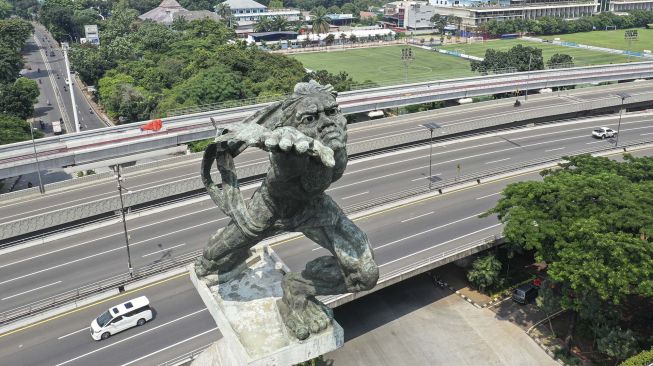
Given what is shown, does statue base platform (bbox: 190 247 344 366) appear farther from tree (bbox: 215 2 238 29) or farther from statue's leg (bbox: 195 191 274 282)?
tree (bbox: 215 2 238 29)

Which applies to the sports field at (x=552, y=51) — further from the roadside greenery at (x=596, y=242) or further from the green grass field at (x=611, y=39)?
the roadside greenery at (x=596, y=242)

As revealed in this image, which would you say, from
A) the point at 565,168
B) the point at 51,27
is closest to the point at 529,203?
the point at 565,168

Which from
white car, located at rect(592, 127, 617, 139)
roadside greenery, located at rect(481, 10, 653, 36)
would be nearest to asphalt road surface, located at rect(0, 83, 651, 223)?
white car, located at rect(592, 127, 617, 139)

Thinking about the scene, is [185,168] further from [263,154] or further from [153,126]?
[153,126]

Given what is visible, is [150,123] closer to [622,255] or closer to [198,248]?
[198,248]

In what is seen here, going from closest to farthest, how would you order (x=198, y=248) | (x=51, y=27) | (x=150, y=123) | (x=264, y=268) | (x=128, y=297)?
1. (x=264, y=268)
2. (x=128, y=297)
3. (x=198, y=248)
4. (x=150, y=123)
5. (x=51, y=27)

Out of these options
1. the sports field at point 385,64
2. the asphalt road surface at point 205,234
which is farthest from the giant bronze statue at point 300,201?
the sports field at point 385,64

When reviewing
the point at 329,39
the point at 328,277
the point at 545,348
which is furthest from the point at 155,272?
the point at 329,39

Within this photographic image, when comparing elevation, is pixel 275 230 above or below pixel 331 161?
A: below
